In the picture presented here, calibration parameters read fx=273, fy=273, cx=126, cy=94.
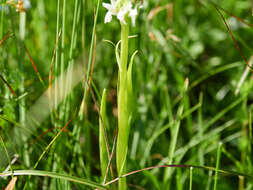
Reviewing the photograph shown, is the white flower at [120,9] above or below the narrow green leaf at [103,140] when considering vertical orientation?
above

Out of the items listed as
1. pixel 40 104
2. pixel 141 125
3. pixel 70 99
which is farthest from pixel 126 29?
pixel 141 125

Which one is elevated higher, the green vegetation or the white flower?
the white flower

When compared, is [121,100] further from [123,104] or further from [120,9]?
[120,9]

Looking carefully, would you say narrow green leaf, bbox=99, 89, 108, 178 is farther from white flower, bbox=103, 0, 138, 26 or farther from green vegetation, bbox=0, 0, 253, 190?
white flower, bbox=103, 0, 138, 26

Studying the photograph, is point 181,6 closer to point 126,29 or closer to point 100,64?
point 100,64

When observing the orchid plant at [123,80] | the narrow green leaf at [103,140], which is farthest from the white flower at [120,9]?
the narrow green leaf at [103,140]

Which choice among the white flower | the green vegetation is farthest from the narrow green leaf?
the white flower

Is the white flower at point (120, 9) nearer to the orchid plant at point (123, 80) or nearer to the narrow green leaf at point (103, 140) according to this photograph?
the orchid plant at point (123, 80)

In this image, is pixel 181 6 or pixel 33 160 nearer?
pixel 33 160
